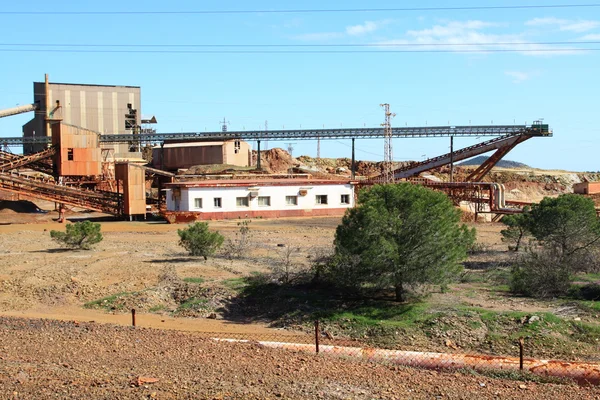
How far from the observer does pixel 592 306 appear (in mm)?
19469

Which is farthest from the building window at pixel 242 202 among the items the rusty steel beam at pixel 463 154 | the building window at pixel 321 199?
the rusty steel beam at pixel 463 154

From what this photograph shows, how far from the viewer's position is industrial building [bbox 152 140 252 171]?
64.6 metres

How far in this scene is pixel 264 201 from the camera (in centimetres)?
4841

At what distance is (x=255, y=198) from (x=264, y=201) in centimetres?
81

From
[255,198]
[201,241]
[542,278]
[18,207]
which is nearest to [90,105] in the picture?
[18,207]

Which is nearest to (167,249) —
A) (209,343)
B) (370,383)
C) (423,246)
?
(423,246)

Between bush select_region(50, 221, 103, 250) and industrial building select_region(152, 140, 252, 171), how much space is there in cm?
3485

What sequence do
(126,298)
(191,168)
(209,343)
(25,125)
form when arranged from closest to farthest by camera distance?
(209,343), (126,298), (191,168), (25,125)

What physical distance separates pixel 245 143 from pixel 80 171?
21.9 metres

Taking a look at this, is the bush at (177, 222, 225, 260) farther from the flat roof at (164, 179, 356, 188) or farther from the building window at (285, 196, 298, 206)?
the building window at (285, 196, 298, 206)

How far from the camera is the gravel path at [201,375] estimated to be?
10969mm

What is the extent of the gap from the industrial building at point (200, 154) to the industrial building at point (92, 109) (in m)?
7.70

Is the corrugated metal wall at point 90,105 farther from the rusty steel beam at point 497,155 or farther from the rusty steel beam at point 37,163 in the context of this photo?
the rusty steel beam at point 497,155

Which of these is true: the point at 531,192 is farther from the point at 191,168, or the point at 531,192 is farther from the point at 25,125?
the point at 25,125
